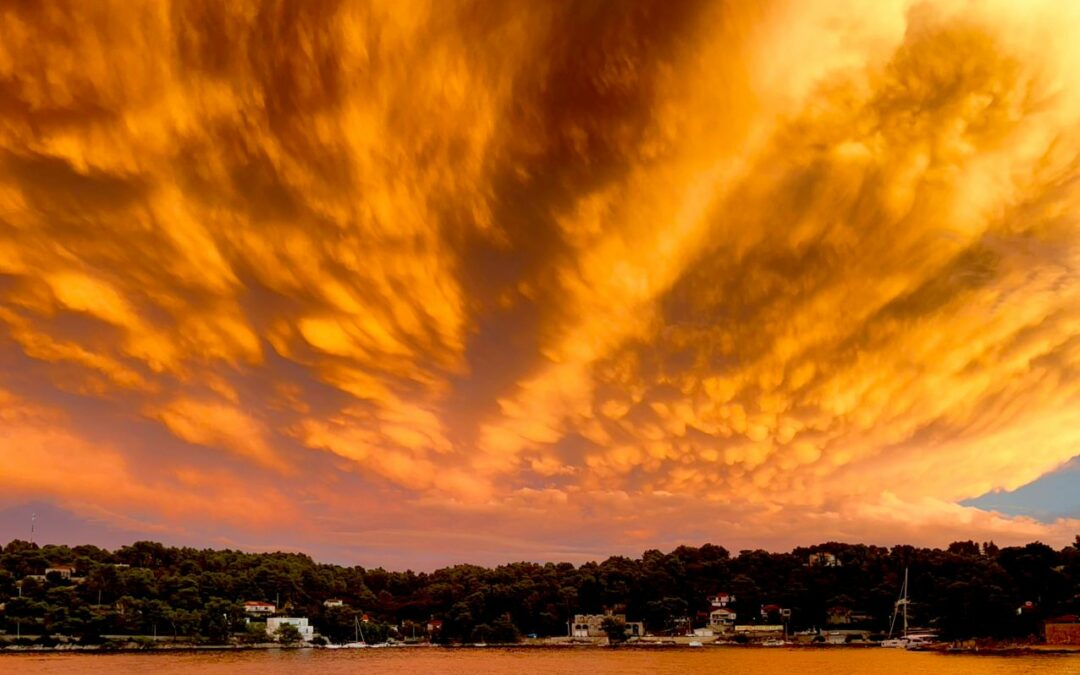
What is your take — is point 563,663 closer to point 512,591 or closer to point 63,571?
point 512,591

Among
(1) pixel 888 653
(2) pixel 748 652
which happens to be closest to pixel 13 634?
(2) pixel 748 652

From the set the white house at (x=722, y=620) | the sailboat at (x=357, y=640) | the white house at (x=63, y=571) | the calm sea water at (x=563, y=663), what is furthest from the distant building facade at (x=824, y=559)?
the white house at (x=63, y=571)

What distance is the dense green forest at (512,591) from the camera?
140000 millimetres

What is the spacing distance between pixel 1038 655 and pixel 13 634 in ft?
508

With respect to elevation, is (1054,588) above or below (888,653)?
above

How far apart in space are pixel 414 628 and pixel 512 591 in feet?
78.2

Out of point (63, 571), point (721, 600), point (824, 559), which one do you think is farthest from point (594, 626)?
point (63, 571)

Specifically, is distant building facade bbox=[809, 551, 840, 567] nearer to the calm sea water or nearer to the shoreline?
the shoreline

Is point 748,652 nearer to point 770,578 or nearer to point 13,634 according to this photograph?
point 770,578

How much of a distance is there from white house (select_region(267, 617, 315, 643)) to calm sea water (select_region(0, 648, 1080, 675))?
1077cm

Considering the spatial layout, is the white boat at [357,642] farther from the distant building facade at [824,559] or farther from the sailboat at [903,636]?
the distant building facade at [824,559]

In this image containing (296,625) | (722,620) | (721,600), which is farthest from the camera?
(721,600)

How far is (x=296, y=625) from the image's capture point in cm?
15525

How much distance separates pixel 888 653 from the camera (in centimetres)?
11988
